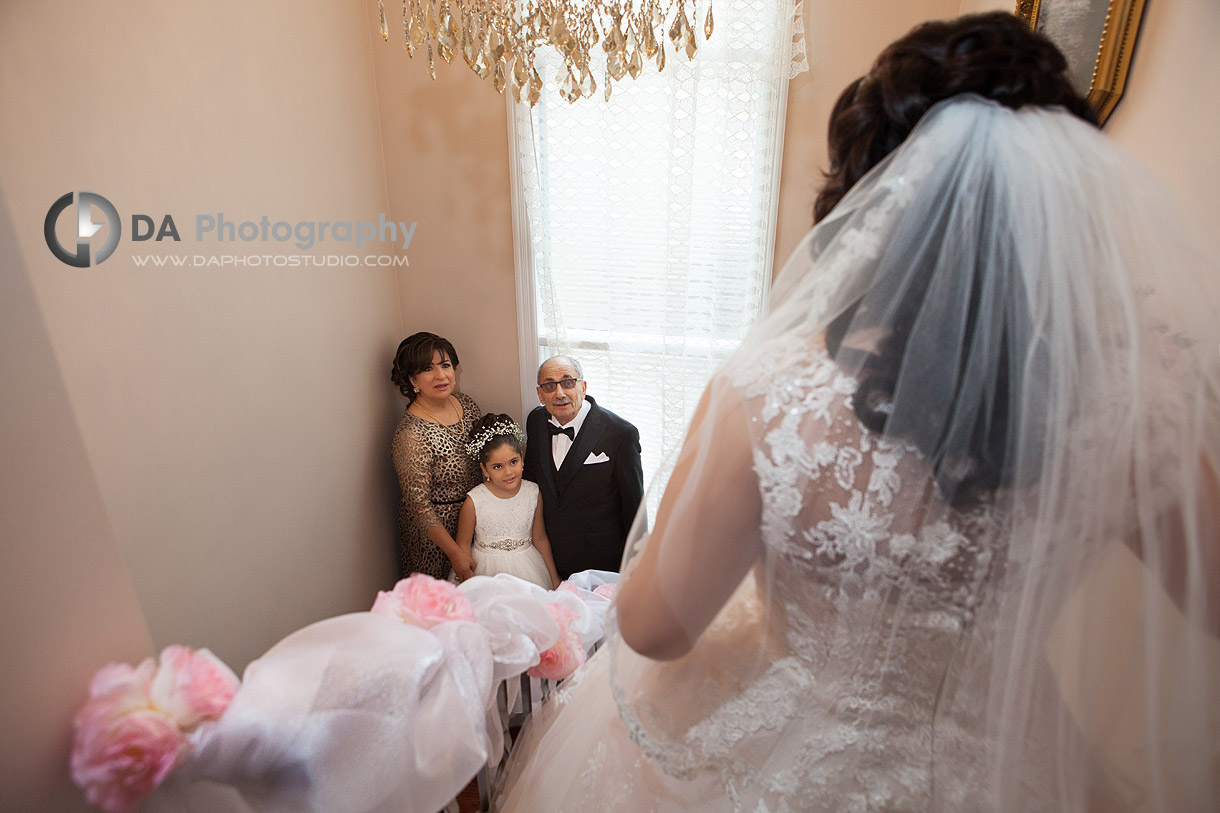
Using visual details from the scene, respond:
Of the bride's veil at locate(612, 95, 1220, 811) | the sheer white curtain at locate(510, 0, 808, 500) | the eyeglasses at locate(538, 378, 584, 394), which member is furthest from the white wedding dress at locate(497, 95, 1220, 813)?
the eyeglasses at locate(538, 378, 584, 394)

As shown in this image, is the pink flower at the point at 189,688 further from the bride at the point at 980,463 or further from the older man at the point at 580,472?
the older man at the point at 580,472

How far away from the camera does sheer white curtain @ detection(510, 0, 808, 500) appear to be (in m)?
2.01

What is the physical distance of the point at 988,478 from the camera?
67 cm

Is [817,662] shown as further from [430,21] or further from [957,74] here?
[430,21]

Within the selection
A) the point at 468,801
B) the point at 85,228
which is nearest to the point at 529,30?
the point at 85,228

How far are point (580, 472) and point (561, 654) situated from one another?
86 cm

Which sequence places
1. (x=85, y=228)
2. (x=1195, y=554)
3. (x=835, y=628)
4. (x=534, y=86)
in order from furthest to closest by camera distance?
(x=534, y=86) → (x=85, y=228) → (x=835, y=628) → (x=1195, y=554)

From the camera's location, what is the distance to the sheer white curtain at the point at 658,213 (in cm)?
201

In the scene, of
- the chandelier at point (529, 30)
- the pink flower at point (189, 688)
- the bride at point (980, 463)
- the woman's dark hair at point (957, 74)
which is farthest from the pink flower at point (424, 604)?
the chandelier at point (529, 30)

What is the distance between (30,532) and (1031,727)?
129 centimetres

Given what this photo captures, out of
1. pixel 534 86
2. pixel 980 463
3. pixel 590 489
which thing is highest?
pixel 534 86

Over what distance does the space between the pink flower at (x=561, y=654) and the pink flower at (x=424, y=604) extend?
8.2 inches

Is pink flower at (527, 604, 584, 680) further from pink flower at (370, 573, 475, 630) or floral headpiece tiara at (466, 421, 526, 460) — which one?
floral headpiece tiara at (466, 421, 526, 460)

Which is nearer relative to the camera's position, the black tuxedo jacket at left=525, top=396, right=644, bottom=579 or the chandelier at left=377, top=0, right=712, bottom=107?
the chandelier at left=377, top=0, right=712, bottom=107
